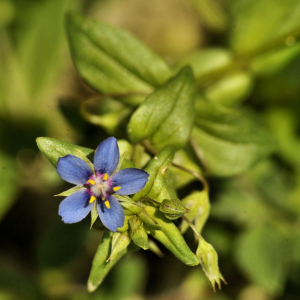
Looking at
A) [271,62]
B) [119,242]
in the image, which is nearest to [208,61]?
[271,62]

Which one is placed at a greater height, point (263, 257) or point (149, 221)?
point (149, 221)

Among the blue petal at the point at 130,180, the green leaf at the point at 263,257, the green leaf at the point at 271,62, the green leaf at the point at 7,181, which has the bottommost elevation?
the green leaf at the point at 263,257

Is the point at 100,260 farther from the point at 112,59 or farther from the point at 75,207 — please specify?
the point at 112,59

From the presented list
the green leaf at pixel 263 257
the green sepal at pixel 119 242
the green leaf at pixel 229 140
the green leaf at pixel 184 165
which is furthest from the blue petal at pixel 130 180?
the green leaf at pixel 263 257

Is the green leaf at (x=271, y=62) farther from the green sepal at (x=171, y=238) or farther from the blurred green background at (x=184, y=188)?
the green sepal at (x=171, y=238)

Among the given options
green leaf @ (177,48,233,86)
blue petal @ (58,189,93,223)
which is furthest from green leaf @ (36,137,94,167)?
green leaf @ (177,48,233,86)

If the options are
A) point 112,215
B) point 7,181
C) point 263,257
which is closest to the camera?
point 112,215

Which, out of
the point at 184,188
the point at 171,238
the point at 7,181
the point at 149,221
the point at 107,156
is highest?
the point at 107,156
